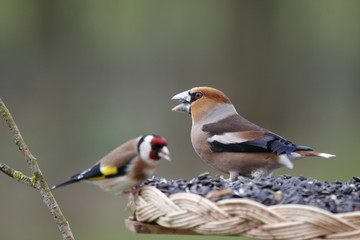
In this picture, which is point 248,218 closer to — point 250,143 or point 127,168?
point 127,168

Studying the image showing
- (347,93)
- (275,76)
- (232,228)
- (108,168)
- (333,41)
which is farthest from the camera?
(333,41)

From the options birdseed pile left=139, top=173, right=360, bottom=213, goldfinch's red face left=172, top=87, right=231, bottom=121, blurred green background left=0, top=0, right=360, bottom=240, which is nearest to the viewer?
birdseed pile left=139, top=173, right=360, bottom=213

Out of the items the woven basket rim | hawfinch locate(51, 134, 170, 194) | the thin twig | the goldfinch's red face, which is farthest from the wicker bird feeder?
the goldfinch's red face

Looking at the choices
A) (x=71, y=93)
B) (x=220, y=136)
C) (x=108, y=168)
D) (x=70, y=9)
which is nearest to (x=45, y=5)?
(x=70, y=9)

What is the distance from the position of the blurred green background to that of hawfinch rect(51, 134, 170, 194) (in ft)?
21.8

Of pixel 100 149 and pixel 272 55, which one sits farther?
pixel 272 55

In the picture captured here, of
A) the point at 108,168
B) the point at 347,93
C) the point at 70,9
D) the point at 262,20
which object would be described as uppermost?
the point at 70,9

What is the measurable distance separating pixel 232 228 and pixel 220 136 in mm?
1638

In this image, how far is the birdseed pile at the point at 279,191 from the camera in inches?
125

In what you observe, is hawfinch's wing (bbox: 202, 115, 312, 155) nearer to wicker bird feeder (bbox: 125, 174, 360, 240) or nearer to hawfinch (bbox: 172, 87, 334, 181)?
hawfinch (bbox: 172, 87, 334, 181)

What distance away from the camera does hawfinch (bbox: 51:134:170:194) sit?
10.6 feet

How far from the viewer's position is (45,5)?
13562 mm

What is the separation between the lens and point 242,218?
2.88m

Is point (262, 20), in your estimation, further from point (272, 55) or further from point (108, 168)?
point (108, 168)
